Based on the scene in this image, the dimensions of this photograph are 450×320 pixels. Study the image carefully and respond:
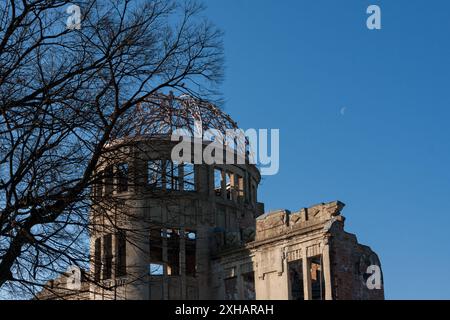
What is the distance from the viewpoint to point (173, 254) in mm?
39344

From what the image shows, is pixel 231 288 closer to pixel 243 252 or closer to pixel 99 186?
pixel 243 252

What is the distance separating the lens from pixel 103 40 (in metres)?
12.6

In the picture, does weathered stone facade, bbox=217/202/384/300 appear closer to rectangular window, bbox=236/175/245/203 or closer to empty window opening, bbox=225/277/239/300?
empty window opening, bbox=225/277/239/300

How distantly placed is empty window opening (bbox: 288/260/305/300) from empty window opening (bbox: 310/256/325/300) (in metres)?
0.50

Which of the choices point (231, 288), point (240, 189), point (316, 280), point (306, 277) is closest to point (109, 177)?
point (306, 277)

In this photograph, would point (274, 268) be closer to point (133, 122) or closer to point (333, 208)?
point (333, 208)

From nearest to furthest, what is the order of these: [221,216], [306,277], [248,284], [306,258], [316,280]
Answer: [306,277] < [306,258] < [316,280] < [248,284] < [221,216]

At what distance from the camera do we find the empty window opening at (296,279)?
33.8 metres

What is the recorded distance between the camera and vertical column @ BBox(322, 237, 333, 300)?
30.9 m

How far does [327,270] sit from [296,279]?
3.87 metres

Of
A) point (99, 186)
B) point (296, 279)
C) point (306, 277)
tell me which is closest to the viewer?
point (99, 186)

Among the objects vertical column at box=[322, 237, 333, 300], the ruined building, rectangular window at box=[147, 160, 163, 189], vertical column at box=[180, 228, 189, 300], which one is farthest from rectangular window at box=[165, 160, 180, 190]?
vertical column at box=[180, 228, 189, 300]
